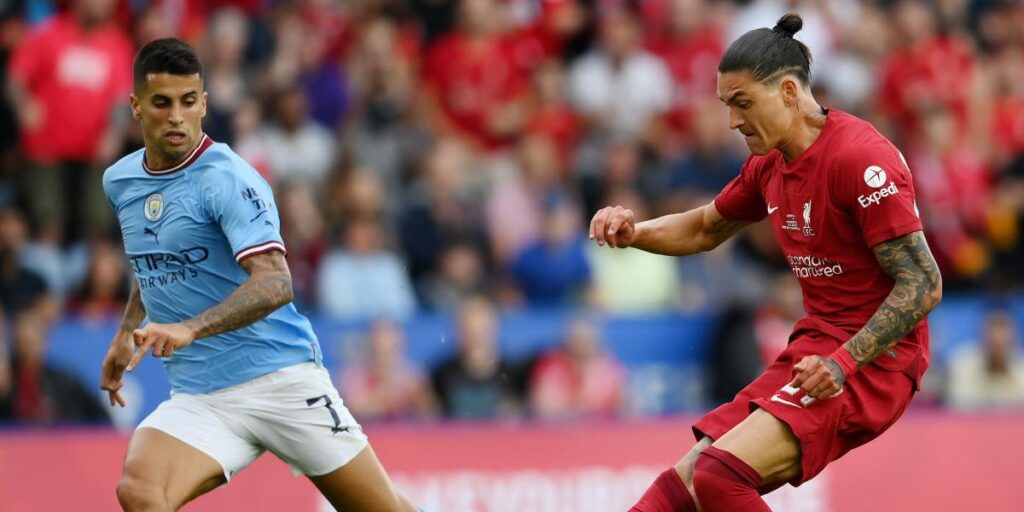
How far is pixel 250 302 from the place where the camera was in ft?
21.5

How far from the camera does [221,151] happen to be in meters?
6.98

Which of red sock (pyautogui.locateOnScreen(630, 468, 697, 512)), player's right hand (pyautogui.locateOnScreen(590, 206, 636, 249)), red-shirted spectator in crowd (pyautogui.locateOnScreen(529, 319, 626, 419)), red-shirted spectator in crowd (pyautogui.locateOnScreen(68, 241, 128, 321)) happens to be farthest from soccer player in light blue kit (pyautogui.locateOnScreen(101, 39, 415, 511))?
red-shirted spectator in crowd (pyautogui.locateOnScreen(68, 241, 128, 321))

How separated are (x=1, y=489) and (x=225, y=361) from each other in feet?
13.9

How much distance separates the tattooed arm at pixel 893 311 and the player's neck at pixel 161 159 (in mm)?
2723

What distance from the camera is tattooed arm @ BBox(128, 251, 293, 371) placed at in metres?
6.42

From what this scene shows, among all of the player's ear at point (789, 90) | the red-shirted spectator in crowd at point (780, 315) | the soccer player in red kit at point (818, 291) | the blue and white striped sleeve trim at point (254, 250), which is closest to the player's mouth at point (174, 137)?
the blue and white striped sleeve trim at point (254, 250)

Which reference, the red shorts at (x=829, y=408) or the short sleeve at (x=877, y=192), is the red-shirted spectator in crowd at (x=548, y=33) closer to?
the red shorts at (x=829, y=408)

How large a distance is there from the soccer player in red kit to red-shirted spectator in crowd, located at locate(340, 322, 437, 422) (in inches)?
203

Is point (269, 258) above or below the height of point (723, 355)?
above

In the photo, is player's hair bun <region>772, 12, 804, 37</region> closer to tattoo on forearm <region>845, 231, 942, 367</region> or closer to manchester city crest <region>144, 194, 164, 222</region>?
tattoo on forearm <region>845, 231, 942, 367</region>

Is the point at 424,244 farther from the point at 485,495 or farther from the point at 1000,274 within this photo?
the point at 1000,274

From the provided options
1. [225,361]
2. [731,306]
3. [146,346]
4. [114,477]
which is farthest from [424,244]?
[146,346]

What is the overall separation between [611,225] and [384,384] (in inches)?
205

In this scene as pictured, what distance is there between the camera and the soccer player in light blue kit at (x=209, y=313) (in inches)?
266
